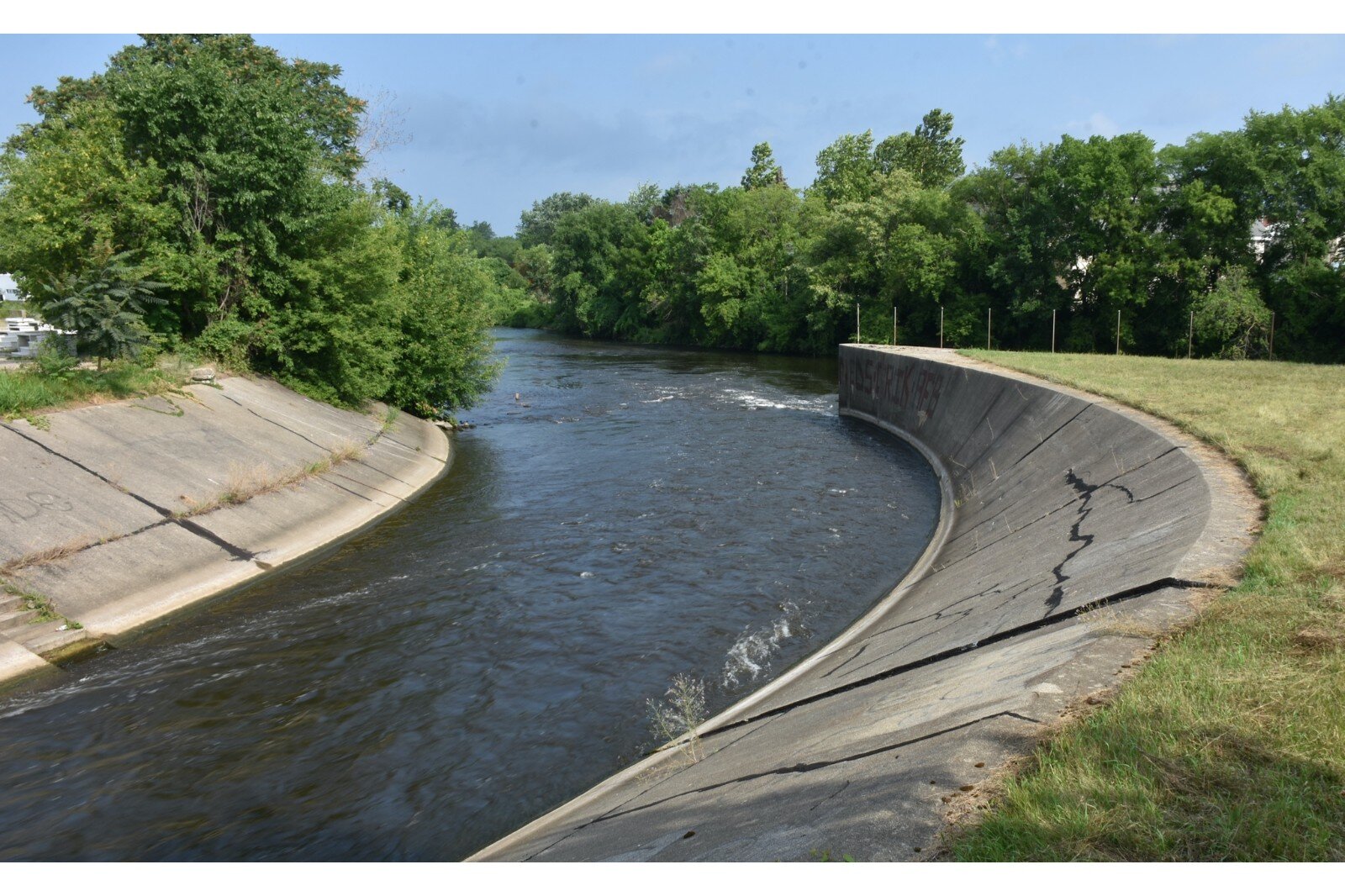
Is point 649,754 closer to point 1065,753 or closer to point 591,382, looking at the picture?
point 1065,753

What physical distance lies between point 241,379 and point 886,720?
2147 cm

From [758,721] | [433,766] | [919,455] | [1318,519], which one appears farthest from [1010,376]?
[433,766]

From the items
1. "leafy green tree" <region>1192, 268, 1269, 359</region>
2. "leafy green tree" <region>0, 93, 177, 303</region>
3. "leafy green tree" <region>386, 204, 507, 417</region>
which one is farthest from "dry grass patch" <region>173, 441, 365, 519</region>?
"leafy green tree" <region>1192, 268, 1269, 359</region>

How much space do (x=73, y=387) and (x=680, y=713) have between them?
14849 mm

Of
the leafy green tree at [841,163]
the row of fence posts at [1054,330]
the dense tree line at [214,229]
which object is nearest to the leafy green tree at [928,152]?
the leafy green tree at [841,163]

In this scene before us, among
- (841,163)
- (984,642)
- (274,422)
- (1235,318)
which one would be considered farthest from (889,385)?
(841,163)

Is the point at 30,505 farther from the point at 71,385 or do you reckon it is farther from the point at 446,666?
the point at 446,666

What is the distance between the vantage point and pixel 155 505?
15.0 metres

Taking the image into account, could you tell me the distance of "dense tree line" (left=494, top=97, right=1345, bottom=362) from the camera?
35312 millimetres

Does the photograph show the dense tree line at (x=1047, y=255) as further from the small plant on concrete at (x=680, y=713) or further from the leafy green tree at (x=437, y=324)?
the small plant on concrete at (x=680, y=713)

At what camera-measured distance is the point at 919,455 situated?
26.3m

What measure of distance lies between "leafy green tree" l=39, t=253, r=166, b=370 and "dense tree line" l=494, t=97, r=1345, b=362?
38.9 m
